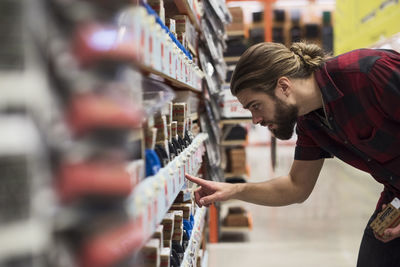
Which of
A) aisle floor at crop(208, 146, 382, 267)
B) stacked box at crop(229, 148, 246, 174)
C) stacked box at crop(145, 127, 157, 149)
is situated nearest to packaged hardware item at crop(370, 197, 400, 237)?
stacked box at crop(145, 127, 157, 149)

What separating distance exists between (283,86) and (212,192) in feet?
1.79

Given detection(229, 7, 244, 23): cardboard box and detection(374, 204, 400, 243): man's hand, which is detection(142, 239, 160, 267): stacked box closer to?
detection(374, 204, 400, 243): man's hand

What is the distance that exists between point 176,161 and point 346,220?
3658mm

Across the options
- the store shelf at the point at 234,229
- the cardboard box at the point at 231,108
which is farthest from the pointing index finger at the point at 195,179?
the store shelf at the point at 234,229

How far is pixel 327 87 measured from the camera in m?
1.60

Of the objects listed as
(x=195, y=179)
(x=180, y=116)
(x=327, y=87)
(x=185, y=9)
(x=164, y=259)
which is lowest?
(x=164, y=259)

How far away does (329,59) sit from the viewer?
1721 millimetres

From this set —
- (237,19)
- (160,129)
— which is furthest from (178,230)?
(237,19)

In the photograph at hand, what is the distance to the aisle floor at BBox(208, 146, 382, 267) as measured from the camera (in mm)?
3463

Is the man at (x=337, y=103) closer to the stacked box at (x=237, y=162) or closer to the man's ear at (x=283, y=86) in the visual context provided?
the man's ear at (x=283, y=86)

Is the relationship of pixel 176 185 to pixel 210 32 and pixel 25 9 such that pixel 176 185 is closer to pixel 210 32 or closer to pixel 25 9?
pixel 25 9

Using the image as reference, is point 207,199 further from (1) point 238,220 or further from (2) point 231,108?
(1) point 238,220

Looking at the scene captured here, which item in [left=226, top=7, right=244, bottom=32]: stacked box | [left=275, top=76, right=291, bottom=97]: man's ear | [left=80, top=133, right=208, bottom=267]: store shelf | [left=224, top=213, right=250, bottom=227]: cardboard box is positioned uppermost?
[left=226, top=7, right=244, bottom=32]: stacked box

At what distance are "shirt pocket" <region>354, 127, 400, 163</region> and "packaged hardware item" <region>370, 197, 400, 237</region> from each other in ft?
0.64
